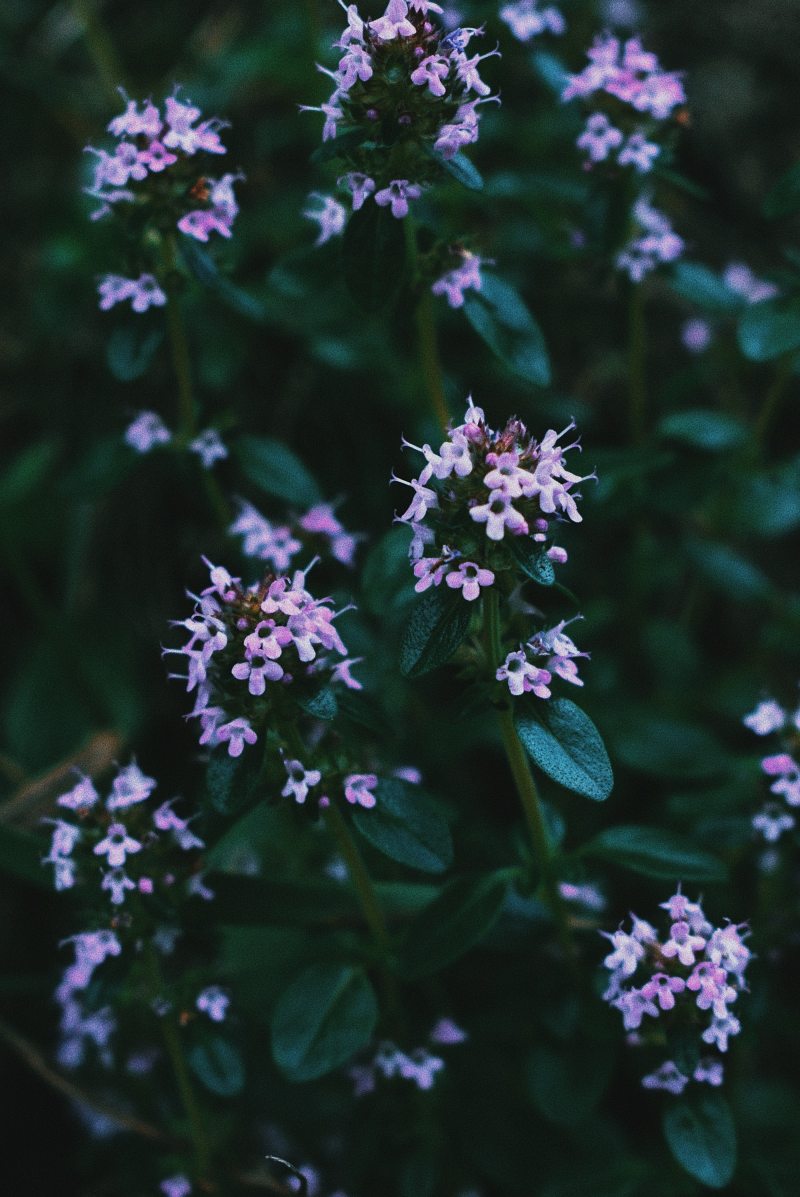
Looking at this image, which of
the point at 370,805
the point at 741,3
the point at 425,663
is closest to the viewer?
the point at 425,663

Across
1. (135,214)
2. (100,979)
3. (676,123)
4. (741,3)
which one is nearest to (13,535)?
(135,214)

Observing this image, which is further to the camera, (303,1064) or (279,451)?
(279,451)

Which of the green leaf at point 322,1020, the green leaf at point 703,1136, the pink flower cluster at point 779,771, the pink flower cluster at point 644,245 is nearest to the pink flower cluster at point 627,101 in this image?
the pink flower cluster at point 644,245

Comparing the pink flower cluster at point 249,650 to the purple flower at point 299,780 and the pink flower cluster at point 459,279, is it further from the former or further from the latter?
the pink flower cluster at point 459,279

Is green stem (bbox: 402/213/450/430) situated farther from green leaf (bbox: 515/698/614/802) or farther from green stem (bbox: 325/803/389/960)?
green stem (bbox: 325/803/389/960)

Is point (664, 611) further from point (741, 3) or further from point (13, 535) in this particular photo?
point (741, 3)

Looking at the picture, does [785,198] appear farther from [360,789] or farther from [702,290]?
[360,789]

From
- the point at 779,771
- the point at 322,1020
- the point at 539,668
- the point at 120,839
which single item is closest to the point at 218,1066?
the point at 322,1020
